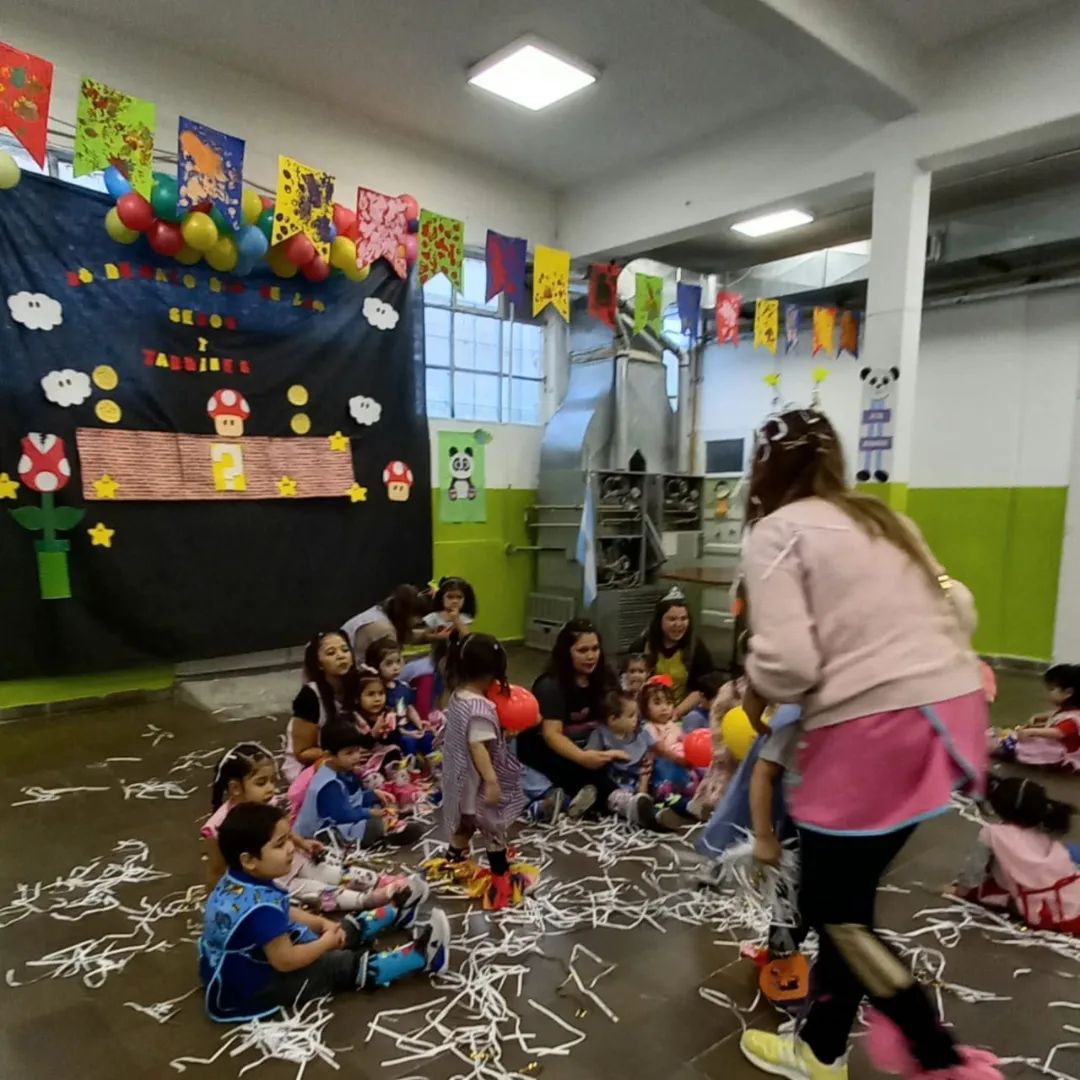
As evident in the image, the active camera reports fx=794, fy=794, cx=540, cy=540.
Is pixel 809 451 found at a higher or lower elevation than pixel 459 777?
higher

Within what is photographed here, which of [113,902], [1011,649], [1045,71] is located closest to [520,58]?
[1045,71]

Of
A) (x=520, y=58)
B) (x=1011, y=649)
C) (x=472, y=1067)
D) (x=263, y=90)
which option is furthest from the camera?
(x=1011, y=649)

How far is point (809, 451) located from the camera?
156 cm

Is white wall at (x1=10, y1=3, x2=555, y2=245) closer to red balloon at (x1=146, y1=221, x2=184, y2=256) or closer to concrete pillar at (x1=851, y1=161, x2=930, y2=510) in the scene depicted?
red balloon at (x1=146, y1=221, x2=184, y2=256)

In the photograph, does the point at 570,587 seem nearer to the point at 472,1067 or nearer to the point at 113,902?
the point at 113,902

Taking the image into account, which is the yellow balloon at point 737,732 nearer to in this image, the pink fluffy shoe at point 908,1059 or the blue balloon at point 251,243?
the pink fluffy shoe at point 908,1059

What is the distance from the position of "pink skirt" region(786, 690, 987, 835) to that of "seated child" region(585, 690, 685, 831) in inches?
73.5

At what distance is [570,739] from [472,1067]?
152 centimetres

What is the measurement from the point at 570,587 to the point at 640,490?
106cm

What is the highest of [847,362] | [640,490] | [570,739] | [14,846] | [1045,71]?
[1045,71]

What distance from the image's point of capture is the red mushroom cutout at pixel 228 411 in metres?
5.09

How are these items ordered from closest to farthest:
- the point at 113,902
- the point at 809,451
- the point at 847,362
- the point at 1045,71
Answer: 1. the point at 809,451
2. the point at 113,902
3. the point at 1045,71
4. the point at 847,362

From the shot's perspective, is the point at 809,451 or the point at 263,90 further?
the point at 263,90

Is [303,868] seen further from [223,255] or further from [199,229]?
[223,255]
